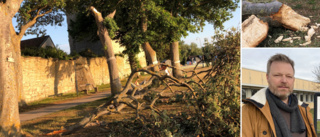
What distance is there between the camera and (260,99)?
168 cm

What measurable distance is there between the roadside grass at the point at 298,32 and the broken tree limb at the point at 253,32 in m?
0.03

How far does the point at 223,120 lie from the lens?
4035 mm

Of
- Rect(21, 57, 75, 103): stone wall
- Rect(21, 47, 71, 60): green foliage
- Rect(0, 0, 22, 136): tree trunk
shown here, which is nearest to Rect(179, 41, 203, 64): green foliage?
Rect(21, 57, 75, 103): stone wall

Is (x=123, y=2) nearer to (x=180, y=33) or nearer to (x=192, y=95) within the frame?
(x=180, y=33)

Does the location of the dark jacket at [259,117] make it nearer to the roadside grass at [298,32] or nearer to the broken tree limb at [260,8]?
the roadside grass at [298,32]

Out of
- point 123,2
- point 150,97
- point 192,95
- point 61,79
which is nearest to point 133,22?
point 123,2

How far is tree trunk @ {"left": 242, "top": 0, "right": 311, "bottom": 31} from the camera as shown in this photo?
1664 mm

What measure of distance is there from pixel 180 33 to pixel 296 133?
44.4ft

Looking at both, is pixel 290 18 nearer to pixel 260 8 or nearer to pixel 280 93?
pixel 260 8

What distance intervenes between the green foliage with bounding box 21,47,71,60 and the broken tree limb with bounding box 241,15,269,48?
14.7 meters

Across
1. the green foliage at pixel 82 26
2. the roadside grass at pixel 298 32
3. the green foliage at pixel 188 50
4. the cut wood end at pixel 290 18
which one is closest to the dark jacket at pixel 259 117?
the roadside grass at pixel 298 32

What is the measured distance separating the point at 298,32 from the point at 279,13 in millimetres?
186

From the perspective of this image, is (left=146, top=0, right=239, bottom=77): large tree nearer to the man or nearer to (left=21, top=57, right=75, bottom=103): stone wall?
(left=21, top=57, right=75, bottom=103): stone wall

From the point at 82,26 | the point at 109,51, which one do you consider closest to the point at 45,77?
the point at 82,26
